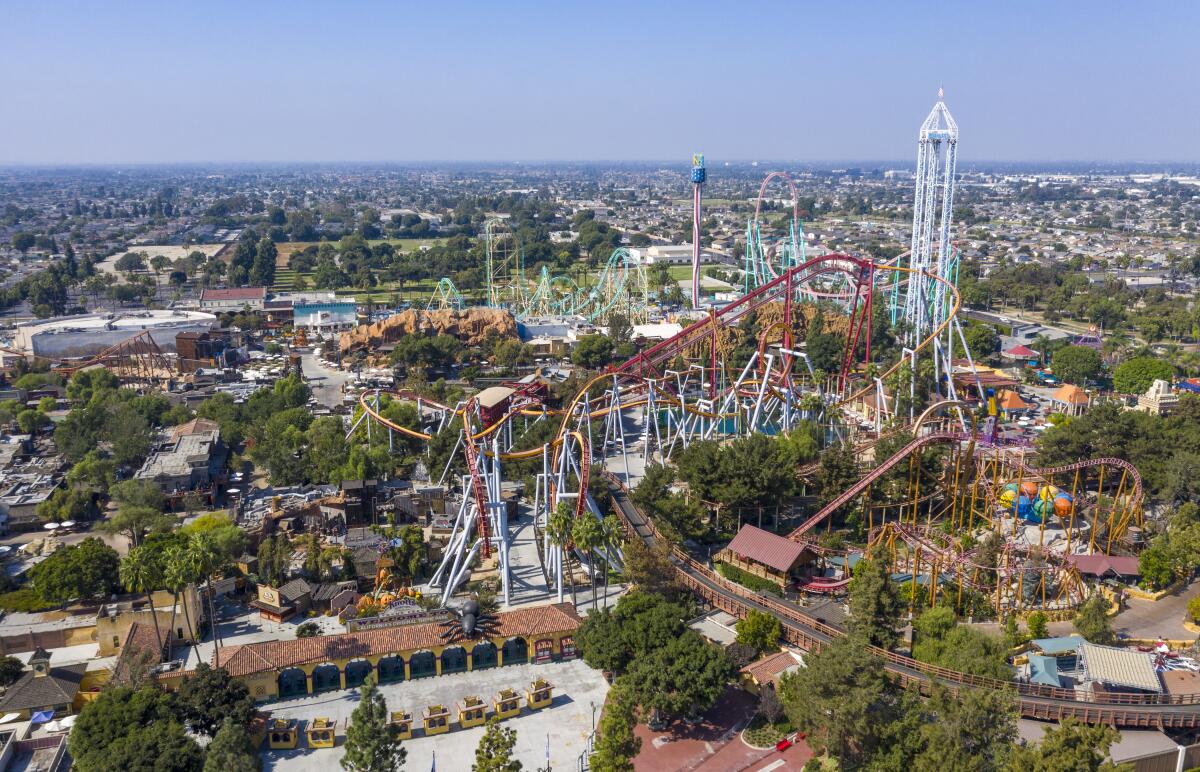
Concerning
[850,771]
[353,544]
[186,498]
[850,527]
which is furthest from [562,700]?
[186,498]

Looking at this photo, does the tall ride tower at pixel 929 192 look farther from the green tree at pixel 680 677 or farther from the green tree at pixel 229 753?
the green tree at pixel 229 753

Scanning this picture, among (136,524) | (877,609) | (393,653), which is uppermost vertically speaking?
(877,609)

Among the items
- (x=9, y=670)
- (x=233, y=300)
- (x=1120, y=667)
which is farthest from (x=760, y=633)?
(x=233, y=300)

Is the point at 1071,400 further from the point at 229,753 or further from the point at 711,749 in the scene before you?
the point at 229,753

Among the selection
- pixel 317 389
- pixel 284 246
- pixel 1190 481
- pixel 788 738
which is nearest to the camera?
pixel 788 738

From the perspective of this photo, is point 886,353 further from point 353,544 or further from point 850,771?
point 850,771

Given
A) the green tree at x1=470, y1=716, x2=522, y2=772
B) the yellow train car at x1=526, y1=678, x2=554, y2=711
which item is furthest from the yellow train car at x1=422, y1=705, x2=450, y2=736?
the green tree at x1=470, y1=716, x2=522, y2=772

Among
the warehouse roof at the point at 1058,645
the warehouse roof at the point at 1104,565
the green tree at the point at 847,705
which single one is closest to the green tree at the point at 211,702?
the green tree at the point at 847,705
